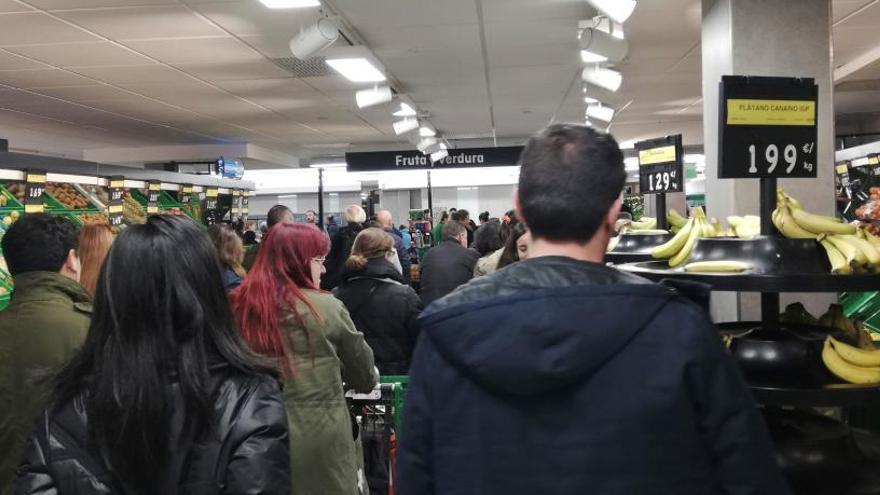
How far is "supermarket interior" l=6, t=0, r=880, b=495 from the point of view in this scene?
4.48ft

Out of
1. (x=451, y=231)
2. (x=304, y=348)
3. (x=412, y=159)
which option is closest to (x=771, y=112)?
(x=304, y=348)

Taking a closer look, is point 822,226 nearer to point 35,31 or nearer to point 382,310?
point 382,310

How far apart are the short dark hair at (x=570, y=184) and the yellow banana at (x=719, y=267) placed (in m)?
1.03

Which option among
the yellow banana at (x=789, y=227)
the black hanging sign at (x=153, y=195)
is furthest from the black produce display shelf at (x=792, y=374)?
the black hanging sign at (x=153, y=195)

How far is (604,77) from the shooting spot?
7418 mm

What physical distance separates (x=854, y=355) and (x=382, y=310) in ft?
8.26

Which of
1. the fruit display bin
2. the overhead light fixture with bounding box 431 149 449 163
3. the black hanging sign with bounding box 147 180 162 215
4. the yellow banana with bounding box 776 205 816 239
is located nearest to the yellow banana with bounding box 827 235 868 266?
the yellow banana with bounding box 776 205 816 239

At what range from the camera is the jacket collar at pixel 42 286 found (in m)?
2.66

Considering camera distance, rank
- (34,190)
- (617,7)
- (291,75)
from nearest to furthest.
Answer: (617,7)
(34,190)
(291,75)

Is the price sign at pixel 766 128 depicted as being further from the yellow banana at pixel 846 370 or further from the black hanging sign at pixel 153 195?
the black hanging sign at pixel 153 195

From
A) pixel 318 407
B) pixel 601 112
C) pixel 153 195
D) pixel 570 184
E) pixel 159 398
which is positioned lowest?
pixel 318 407

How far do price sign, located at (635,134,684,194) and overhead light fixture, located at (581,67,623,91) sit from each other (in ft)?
10.8

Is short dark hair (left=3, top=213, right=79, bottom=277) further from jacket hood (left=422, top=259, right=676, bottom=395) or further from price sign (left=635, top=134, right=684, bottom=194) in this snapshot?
price sign (left=635, top=134, right=684, bottom=194)

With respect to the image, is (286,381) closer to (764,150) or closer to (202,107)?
(764,150)
